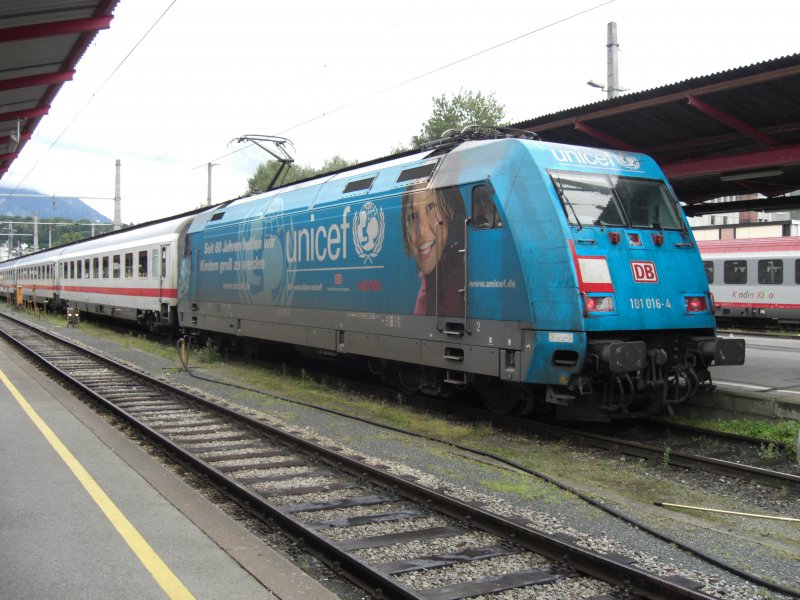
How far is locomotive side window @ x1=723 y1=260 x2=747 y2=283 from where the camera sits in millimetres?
25781

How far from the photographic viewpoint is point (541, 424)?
8.70m

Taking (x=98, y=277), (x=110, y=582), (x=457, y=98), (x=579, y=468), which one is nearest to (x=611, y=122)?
(x=579, y=468)

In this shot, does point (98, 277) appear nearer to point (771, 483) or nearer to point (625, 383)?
point (625, 383)

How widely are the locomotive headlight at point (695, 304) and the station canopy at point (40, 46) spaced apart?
801cm

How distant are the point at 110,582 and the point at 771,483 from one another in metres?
5.67

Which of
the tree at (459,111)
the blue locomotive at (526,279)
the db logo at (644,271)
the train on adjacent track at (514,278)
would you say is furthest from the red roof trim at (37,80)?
the tree at (459,111)

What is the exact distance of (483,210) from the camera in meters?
8.30

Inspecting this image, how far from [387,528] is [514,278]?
139 inches

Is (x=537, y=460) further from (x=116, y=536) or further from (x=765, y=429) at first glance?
(x=116, y=536)

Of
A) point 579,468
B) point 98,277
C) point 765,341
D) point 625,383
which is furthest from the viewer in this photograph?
point 98,277

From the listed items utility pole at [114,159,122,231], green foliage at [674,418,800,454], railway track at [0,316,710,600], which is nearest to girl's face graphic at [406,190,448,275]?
railway track at [0,316,710,600]

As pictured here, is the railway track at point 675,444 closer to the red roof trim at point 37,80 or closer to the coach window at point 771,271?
the red roof trim at point 37,80

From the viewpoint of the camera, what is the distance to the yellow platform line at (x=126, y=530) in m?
3.99

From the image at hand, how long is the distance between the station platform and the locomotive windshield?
4958 mm
